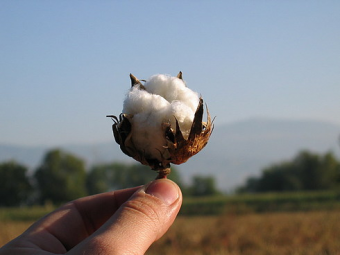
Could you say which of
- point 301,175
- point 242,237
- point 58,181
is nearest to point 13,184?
point 58,181

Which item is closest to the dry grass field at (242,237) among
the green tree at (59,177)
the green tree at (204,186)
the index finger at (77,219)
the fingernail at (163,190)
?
the index finger at (77,219)

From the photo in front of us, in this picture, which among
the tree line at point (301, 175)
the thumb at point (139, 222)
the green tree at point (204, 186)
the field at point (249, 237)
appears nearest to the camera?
the thumb at point (139, 222)

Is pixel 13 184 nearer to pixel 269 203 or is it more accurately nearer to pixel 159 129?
pixel 269 203

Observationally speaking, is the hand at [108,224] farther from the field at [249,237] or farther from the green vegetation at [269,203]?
the green vegetation at [269,203]

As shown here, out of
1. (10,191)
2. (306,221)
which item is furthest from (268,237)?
(10,191)

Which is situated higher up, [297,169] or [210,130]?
[210,130]

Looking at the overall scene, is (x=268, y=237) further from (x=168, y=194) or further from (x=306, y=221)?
(x=168, y=194)

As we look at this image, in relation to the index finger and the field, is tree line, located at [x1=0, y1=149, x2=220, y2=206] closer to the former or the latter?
the field
